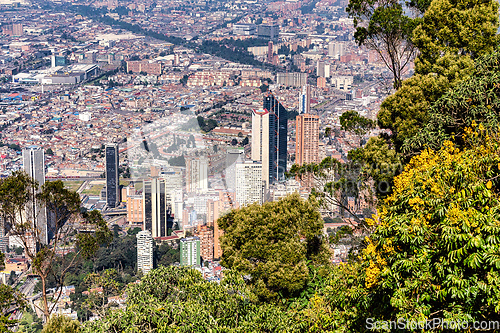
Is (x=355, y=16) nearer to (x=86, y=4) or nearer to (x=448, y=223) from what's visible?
(x=448, y=223)

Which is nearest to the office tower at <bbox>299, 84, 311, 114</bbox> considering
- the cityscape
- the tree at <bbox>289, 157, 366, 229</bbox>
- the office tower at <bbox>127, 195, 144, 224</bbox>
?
the cityscape

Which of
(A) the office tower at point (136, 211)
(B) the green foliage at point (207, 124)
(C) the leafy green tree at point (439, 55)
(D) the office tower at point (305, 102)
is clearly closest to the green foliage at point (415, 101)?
(C) the leafy green tree at point (439, 55)

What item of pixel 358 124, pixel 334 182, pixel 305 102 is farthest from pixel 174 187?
pixel 305 102

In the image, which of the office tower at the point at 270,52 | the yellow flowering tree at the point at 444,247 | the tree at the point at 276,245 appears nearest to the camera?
the yellow flowering tree at the point at 444,247

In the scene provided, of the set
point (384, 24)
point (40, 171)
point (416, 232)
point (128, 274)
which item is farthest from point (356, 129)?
point (40, 171)

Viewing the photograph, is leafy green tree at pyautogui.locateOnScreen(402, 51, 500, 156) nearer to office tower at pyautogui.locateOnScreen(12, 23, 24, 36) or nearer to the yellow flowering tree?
the yellow flowering tree

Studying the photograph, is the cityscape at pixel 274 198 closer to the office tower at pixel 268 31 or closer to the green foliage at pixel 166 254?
the green foliage at pixel 166 254

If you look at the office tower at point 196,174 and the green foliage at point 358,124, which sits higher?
the green foliage at point 358,124
